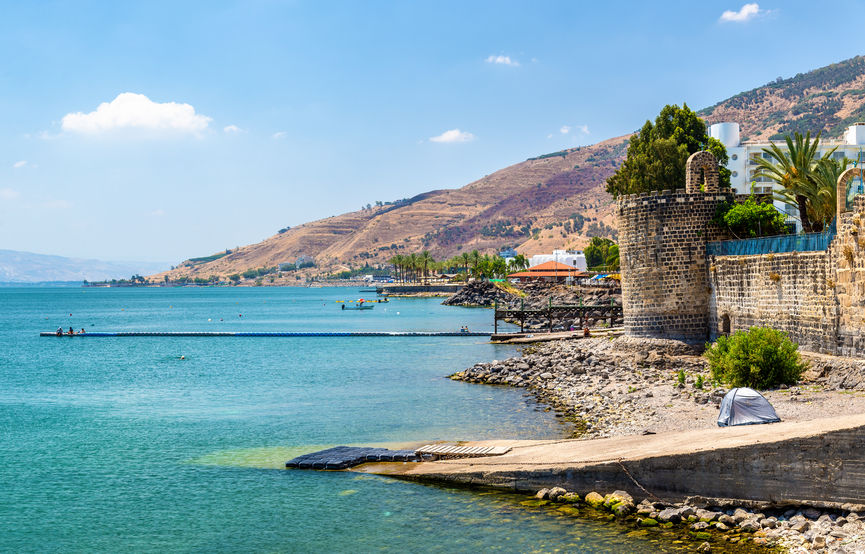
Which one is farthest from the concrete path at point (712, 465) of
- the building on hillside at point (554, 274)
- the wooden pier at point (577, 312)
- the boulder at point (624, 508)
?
the building on hillside at point (554, 274)

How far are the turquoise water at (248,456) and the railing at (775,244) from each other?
315 inches

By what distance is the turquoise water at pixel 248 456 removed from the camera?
13.4 metres

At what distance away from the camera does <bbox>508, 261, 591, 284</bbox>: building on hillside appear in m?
109

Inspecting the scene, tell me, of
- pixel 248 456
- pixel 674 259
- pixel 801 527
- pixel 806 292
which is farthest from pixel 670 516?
pixel 674 259

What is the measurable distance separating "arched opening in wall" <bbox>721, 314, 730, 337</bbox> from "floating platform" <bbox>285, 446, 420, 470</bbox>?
11.8m

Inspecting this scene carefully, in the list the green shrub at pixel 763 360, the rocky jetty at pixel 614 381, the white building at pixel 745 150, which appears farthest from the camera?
the white building at pixel 745 150

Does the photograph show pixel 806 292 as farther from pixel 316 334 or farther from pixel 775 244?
pixel 316 334

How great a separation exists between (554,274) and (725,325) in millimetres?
90662

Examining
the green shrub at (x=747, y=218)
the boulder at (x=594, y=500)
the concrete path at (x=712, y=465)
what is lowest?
the boulder at (x=594, y=500)

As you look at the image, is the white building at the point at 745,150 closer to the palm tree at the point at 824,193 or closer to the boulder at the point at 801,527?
the palm tree at the point at 824,193

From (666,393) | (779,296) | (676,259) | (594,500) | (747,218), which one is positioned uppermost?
(747,218)

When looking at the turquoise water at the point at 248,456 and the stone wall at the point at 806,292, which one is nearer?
the turquoise water at the point at 248,456

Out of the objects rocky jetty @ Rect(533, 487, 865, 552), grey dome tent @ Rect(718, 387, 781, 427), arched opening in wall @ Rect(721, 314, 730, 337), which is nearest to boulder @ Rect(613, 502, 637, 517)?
rocky jetty @ Rect(533, 487, 865, 552)

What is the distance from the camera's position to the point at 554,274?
114 metres
